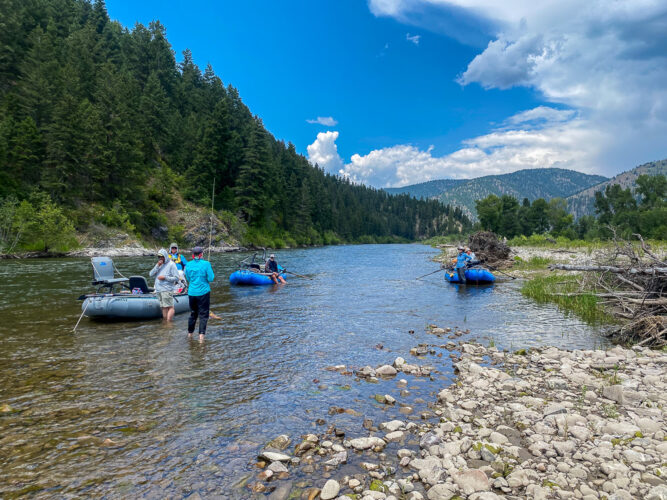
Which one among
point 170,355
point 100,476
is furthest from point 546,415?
point 170,355

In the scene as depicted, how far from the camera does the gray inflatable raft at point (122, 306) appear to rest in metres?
12.4

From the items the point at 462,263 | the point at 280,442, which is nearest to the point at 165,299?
the point at 280,442

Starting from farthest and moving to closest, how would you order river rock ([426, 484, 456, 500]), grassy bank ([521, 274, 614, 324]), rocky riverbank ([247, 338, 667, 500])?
1. grassy bank ([521, 274, 614, 324])
2. rocky riverbank ([247, 338, 667, 500])
3. river rock ([426, 484, 456, 500])

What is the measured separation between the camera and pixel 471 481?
13.5ft

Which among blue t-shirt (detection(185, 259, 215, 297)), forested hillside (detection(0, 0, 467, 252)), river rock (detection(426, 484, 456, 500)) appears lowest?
river rock (detection(426, 484, 456, 500))

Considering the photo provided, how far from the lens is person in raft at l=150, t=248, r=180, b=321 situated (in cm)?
1274

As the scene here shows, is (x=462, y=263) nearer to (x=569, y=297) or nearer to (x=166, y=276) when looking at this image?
(x=569, y=297)

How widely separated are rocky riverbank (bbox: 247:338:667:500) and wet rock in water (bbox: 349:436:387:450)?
0.6 inches

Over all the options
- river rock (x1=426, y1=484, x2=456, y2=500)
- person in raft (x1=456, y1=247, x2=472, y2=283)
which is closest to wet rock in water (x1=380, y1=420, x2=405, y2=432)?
river rock (x1=426, y1=484, x2=456, y2=500)

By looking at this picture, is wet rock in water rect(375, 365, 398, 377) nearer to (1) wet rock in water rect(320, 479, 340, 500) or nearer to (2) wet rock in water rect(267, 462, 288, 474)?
(2) wet rock in water rect(267, 462, 288, 474)

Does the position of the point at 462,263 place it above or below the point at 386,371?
above

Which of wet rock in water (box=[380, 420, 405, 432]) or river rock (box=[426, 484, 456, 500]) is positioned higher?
river rock (box=[426, 484, 456, 500])

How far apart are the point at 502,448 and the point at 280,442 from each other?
3.09 metres

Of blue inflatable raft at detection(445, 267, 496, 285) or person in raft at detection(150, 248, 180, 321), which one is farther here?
blue inflatable raft at detection(445, 267, 496, 285)
